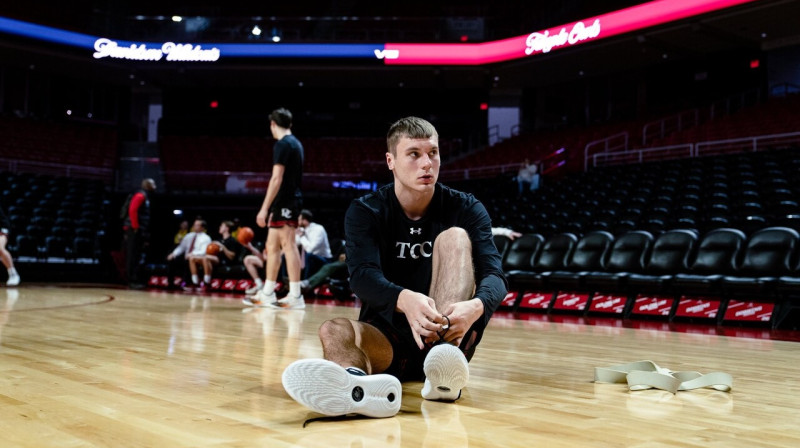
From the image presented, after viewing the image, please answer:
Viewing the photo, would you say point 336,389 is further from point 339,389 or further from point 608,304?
point 608,304

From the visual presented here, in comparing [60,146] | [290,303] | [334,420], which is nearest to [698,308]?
[290,303]

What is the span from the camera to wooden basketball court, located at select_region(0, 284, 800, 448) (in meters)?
1.63

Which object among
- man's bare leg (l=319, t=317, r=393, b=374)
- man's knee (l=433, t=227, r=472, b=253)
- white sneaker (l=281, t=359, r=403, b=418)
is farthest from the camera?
man's knee (l=433, t=227, r=472, b=253)

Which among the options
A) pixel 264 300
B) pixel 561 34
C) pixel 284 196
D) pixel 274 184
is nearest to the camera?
pixel 274 184

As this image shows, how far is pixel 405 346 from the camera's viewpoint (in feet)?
8.06

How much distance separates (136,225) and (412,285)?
28.8 feet

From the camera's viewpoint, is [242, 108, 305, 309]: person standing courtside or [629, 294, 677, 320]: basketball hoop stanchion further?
[629, 294, 677, 320]: basketball hoop stanchion

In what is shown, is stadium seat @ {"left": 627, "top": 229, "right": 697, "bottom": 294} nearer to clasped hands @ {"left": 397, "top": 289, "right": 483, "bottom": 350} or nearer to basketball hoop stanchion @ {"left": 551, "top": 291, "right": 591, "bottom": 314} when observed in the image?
basketball hoop stanchion @ {"left": 551, "top": 291, "right": 591, "bottom": 314}

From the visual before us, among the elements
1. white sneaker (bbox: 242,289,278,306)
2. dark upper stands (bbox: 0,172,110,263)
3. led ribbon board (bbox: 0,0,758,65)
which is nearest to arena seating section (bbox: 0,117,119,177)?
dark upper stands (bbox: 0,172,110,263)

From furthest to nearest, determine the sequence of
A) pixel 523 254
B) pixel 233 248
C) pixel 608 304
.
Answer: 1. pixel 233 248
2. pixel 523 254
3. pixel 608 304

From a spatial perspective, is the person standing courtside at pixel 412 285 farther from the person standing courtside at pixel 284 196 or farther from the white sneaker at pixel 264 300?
the white sneaker at pixel 264 300

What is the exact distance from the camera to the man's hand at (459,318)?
2109 millimetres

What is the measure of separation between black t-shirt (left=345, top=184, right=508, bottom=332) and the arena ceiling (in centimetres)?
1518

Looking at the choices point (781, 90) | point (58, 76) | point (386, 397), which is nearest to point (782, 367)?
point (386, 397)
